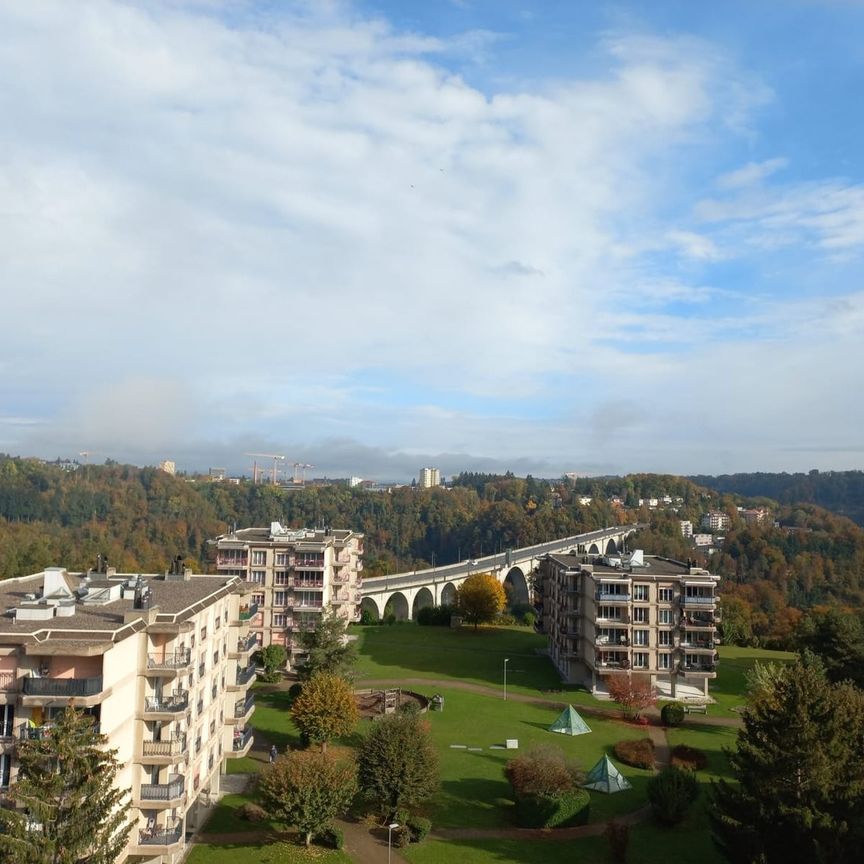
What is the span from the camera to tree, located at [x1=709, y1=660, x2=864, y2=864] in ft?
91.1

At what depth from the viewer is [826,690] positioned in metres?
31.0

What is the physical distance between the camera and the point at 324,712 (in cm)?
4219

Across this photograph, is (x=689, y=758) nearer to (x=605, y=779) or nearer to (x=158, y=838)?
(x=605, y=779)

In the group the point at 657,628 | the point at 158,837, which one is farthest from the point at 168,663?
the point at 657,628

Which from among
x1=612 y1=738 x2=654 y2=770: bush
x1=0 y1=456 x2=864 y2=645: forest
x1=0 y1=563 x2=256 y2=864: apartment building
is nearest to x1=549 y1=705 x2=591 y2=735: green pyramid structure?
x1=612 y1=738 x2=654 y2=770: bush

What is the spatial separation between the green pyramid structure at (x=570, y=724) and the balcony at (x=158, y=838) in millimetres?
28513

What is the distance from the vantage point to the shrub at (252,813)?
35.0m

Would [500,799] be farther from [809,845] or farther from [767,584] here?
[767,584]

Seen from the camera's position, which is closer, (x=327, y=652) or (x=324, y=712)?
(x=324, y=712)

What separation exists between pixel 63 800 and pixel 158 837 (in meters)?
6.86

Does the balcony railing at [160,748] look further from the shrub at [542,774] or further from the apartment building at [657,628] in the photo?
the apartment building at [657,628]

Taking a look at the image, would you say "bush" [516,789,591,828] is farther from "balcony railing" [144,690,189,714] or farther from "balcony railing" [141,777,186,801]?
"balcony railing" [144,690,189,714]

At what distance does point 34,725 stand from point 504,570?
9852 centimetres

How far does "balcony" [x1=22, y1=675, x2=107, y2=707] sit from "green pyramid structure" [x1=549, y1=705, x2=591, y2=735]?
34.0m
